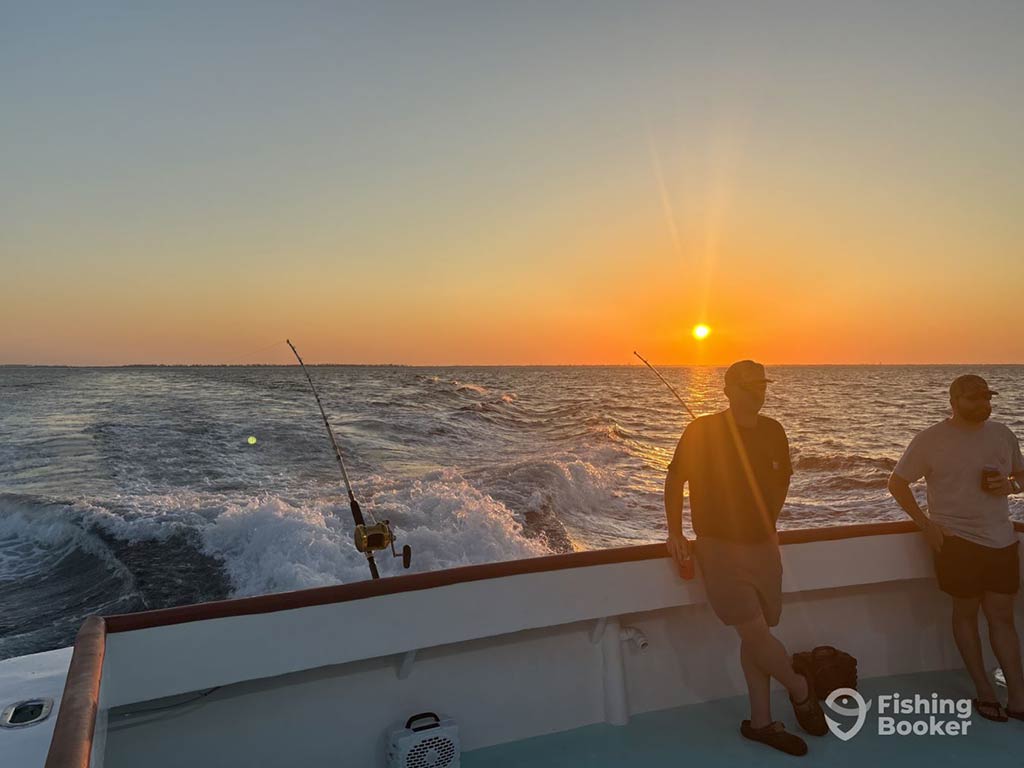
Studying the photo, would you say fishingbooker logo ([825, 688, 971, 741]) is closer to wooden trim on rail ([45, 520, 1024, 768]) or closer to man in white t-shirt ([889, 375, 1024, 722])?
man in white t-shirt ([889, 375, 1024, 722])

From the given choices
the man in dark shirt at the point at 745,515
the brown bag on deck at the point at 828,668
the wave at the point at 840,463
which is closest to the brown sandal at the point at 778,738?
the man in dark shirt at the point at 745,515

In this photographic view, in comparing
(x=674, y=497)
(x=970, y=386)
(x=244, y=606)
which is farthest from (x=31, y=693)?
(x=970, y=386)

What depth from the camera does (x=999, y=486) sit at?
2568 mm

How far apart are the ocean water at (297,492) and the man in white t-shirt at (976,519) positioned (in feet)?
15.7

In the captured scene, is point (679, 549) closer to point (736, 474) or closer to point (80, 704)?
point (736, 474)

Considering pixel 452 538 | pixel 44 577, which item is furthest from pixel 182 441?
pixel 452 538

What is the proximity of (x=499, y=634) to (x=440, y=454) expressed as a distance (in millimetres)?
12586

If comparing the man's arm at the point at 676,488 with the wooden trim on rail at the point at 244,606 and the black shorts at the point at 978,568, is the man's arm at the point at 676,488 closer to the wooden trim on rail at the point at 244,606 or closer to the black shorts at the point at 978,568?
the wooden trim on rail at the point at 244,606

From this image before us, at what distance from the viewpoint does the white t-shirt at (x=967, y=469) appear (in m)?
2.58

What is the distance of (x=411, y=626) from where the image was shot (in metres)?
2.14

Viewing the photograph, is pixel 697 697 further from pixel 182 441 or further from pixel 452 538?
pixel 182 441

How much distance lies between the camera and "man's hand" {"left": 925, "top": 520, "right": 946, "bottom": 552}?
8.93ft

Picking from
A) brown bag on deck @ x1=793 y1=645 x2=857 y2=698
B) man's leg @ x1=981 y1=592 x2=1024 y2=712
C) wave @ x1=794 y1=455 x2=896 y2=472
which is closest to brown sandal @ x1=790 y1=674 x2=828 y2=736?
brown bag on deck @ x1=793 y1=645 x2=857 y2=698

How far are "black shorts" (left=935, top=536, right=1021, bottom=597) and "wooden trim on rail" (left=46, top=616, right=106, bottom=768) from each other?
2.71 metres
